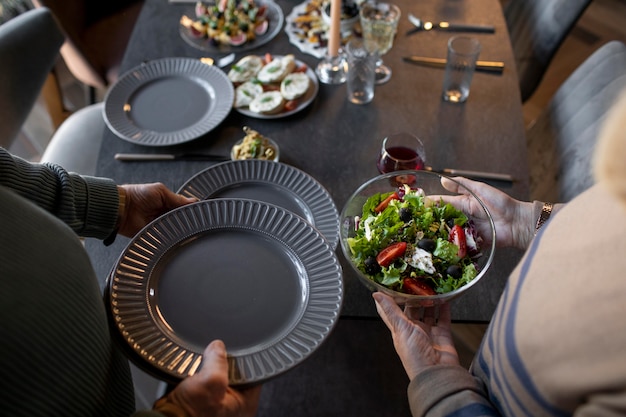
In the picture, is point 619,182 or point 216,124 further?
point 216,124

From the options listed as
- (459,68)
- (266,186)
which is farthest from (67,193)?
(459,68)

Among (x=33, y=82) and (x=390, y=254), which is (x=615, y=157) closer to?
(x=390, y=254)

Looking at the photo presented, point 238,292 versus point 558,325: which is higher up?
point 558,325

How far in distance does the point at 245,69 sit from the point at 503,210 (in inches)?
32.0

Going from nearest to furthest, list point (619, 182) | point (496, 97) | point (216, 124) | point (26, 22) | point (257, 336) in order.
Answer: point (619, 182), point (257, 336), point (216, 124), point (496, 97), point (26, 22)

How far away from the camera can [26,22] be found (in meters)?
1.46

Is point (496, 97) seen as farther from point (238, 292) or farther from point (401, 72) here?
point (238, 292)

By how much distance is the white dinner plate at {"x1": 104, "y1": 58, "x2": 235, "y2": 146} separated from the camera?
4.07ft

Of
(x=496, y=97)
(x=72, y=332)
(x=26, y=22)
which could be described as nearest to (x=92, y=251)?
(x=72, y=332)

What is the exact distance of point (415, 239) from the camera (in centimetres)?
91

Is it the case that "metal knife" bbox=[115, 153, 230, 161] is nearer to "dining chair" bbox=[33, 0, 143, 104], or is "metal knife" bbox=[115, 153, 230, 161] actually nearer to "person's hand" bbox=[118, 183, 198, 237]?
"person's hand" bbox=[118, 183, 198, 237]

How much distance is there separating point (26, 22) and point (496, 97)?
1.44m

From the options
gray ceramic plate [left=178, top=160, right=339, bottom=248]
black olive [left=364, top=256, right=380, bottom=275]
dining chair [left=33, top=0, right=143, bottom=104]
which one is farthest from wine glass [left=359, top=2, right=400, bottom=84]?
dining chair [left=33, top=0, right=143, bottom=104]

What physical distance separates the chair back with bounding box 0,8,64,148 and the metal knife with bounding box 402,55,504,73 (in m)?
1.14
